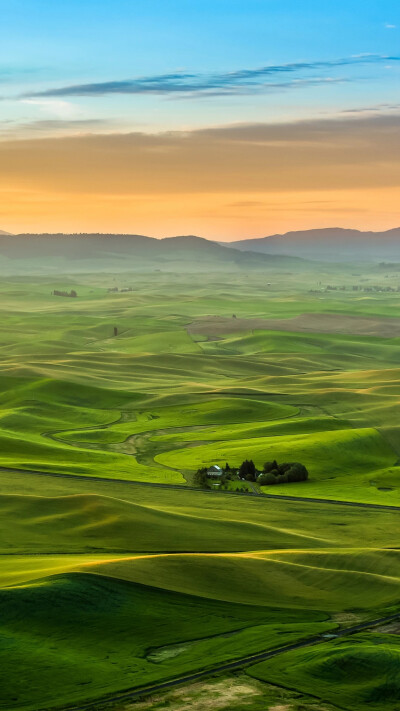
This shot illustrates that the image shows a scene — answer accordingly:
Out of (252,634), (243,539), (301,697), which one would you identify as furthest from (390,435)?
(301,697)

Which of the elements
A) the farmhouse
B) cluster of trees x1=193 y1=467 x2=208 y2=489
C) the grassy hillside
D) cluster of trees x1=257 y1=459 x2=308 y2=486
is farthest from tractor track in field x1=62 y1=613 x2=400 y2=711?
cluster of trees x1=257 y1=459 x2=308 y2=486

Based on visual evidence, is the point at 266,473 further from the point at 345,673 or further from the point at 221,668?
the point at 221,668

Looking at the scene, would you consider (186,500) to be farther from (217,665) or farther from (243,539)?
(217,665)

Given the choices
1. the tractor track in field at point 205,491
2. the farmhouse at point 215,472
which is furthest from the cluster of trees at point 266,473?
the tractor track in field at point 205,491

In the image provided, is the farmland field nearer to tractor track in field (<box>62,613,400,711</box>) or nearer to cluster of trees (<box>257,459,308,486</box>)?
tractor track in field (<box>62,613,400,711</box>)

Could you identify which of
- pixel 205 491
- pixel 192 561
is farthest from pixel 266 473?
pixel 192 561

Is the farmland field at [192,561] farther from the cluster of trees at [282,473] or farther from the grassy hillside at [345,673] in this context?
the cluster of trees at [282,473]
